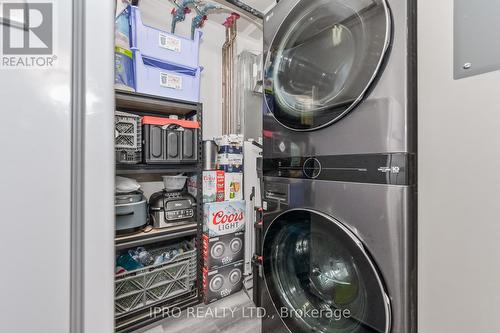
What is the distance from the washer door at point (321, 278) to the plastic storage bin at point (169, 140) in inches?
29.1

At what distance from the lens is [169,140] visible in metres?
1.29

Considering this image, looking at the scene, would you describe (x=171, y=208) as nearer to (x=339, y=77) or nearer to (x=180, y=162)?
(x=180, y=162)

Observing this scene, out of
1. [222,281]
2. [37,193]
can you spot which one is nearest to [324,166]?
[37,193]

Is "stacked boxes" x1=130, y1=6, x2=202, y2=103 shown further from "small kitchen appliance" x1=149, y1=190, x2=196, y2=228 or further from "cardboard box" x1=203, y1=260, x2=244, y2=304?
"cardboard box" x1=203, y1=260, x2=244, y2=304

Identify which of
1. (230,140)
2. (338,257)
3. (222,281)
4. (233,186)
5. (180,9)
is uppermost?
(180,9)

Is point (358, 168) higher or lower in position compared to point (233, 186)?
higher

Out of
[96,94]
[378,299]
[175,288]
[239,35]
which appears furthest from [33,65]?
[239,35]

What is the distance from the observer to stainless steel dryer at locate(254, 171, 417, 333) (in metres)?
0.56

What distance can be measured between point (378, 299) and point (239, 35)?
2.15m

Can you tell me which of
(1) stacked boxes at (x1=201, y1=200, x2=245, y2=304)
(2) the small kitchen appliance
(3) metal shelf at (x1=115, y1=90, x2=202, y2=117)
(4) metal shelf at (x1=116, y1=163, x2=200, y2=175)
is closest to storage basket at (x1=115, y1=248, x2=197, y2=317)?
(1) stacked boxes at (x1=201, y1=200, x2=245, y2=304)

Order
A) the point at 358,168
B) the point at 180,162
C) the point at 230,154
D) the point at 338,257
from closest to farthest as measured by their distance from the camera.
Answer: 1. the point at 358,168
2. the point at 338,257
3. the point at 180,162
4. the point at 230,154

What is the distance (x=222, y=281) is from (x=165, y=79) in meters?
1.37

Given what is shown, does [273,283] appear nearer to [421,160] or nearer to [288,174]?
[288,174]

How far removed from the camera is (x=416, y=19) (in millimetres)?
556
